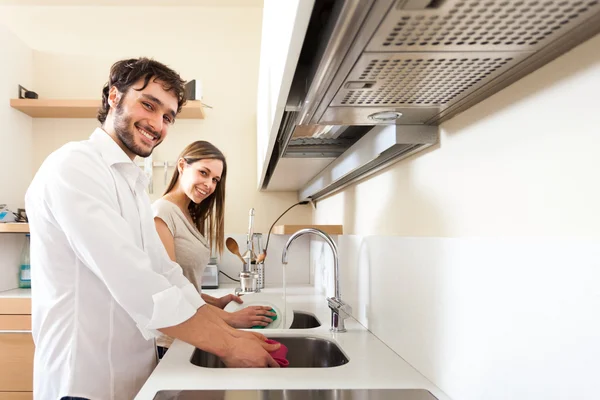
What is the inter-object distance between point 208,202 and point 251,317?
2.49ft

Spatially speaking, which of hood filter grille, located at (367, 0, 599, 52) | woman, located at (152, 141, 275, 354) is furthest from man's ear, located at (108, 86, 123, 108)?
hood filter grille, located at (367, 0, 599, 52)

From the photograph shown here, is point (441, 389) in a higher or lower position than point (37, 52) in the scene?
lower

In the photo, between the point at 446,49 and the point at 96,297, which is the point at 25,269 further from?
the point at 446,49

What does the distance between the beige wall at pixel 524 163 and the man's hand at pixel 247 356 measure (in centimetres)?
44

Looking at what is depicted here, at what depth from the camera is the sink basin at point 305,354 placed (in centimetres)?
121

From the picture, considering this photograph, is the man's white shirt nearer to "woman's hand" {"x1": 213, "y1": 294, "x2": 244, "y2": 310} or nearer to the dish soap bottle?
"woman's hand" {"x1": 213, "y1": 294, "x2": 244, "y2": 310}

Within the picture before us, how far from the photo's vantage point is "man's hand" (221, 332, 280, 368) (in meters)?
0.99

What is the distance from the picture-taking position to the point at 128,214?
1.15 metres

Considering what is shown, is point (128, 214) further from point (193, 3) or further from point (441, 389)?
point (193, 3)

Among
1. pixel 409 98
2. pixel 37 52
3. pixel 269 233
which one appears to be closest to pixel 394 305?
pixel 409 98

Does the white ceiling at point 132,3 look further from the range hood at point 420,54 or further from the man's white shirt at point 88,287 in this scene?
the range hood at point 420,54

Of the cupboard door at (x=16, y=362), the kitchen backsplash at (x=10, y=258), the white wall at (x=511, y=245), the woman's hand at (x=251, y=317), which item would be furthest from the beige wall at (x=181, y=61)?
the white wall at (x=511, y=245)

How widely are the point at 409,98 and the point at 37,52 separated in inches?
114

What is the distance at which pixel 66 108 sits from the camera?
258 cm
